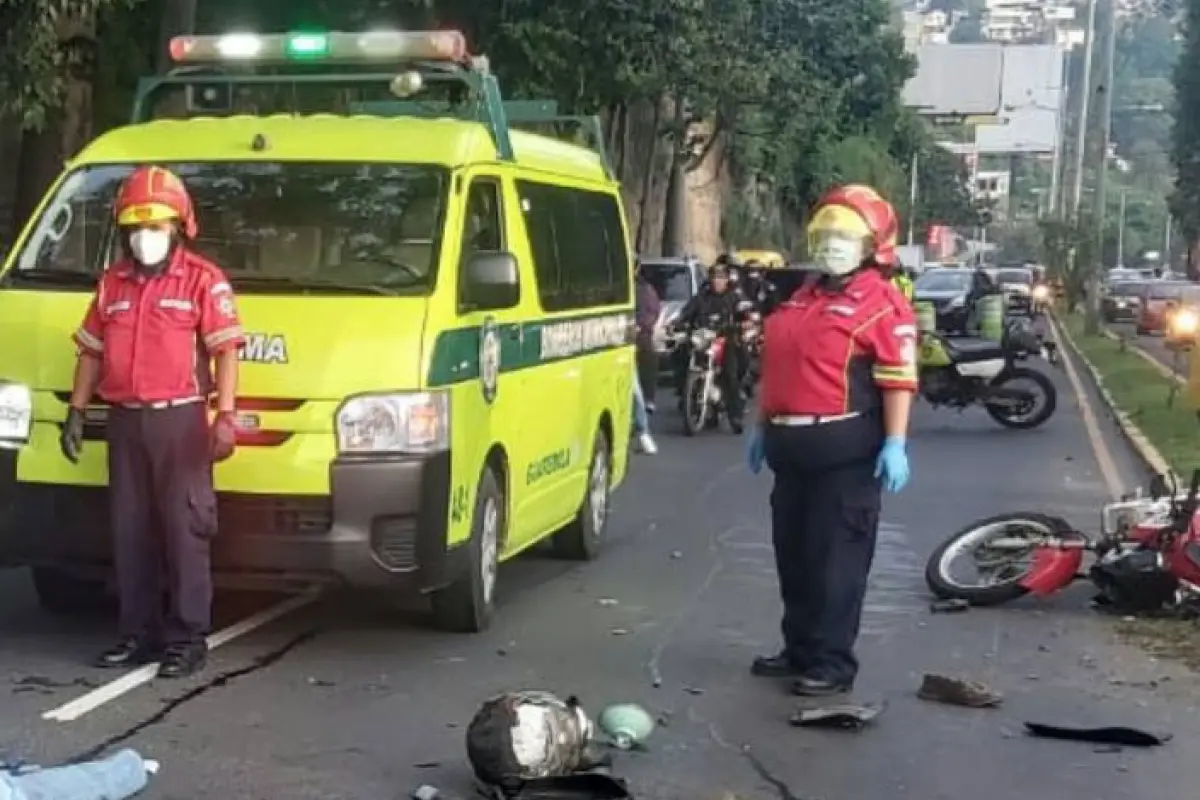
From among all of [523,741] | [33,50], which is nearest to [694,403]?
[33,50]

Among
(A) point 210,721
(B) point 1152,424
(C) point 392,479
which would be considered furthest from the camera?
(B) point 1152,424

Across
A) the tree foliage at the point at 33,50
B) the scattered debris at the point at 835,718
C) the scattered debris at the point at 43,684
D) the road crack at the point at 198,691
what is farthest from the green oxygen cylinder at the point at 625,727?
the tree foliage at the point at 33,50

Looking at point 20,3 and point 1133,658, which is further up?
point 20,3

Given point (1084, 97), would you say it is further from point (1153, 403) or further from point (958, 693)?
point (958, 693)

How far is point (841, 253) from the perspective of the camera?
826 cm

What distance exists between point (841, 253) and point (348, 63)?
345cm

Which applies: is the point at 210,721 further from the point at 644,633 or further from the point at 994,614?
the point at 994,614

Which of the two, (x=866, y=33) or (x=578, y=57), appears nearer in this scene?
(x=578, y=57)

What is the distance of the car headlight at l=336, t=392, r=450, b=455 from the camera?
8.41m

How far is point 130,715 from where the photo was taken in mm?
7625

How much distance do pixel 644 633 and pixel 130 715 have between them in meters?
2.74

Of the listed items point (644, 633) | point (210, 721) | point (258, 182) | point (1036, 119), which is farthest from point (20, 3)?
point (1036, 119)

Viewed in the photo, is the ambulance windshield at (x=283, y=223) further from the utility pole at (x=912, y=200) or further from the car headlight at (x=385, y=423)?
the utility pole at (x=912, y=200)

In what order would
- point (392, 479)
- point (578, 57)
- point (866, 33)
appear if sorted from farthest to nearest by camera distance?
point (866, 33) → point (578, 57) → point (392, 479)
